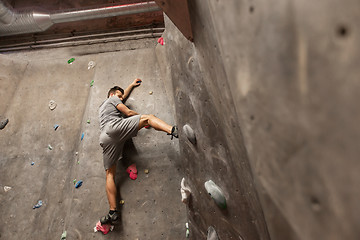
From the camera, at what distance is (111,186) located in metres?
3.17

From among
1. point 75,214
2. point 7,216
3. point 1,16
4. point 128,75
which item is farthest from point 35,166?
point 1,16

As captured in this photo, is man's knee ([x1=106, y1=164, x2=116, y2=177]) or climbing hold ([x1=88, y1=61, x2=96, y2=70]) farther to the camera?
climbing hold ([x1=88, y1=61, x2=96, y2=70])

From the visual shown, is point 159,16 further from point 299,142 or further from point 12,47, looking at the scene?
point 299,142

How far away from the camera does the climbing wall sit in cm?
313

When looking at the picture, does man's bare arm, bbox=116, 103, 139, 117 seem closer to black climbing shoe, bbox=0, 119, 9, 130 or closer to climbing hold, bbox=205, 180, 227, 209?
black climbing shoe, bbox=0, 119, 9, 130

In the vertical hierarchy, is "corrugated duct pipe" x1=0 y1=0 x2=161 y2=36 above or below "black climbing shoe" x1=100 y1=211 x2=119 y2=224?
above

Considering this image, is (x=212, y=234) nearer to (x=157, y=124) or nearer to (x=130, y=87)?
(x=157, y=124)

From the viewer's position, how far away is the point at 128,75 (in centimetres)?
409

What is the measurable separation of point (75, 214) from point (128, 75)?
2.17m

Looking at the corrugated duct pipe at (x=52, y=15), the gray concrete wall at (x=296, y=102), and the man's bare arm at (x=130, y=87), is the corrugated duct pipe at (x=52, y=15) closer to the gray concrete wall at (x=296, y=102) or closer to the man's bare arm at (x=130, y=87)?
the man's bare arm at (x=130, y=87)

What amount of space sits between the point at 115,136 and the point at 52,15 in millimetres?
3036

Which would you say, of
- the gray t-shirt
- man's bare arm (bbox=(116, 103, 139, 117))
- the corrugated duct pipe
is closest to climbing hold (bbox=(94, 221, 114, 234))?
the gray t-shirt

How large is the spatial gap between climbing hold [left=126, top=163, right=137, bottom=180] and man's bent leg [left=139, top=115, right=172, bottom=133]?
54 cm

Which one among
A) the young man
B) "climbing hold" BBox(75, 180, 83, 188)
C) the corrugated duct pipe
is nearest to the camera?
the young man
